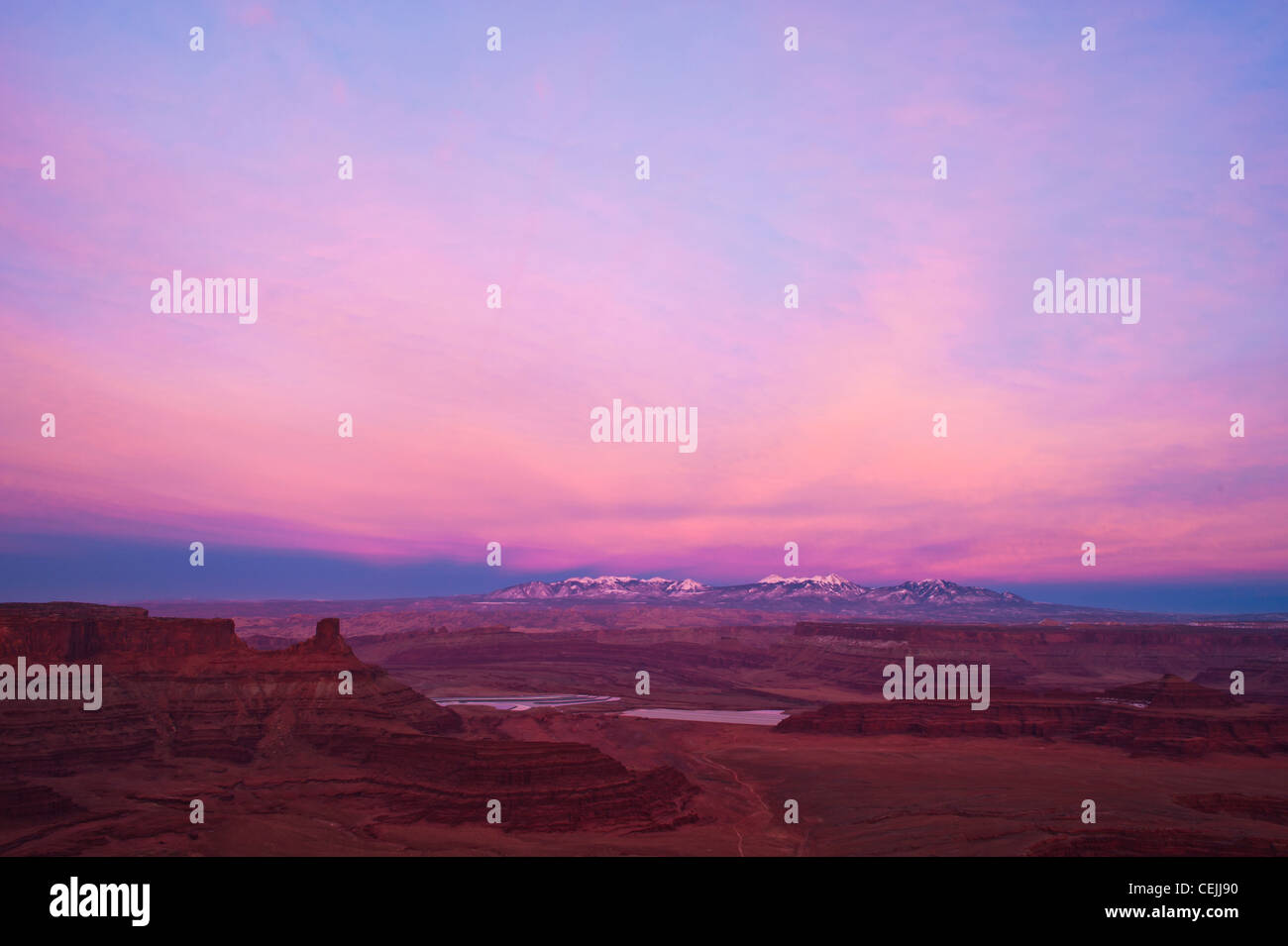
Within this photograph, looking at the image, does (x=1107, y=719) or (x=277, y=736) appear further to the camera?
(x=1107, y=719)

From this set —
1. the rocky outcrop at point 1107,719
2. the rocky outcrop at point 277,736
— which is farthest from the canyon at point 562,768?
the rocky outcrop at point 1107,719

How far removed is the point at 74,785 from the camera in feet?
182

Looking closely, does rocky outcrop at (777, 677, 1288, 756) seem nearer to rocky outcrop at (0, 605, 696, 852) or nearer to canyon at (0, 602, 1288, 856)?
canyon at (0, 602, 1288, 856)

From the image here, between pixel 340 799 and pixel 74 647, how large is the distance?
2899 centimetres

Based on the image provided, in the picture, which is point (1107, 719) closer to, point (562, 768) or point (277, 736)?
point (562, 768)

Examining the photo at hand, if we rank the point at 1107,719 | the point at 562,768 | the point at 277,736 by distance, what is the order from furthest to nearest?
the point at 1107,719
the point at 277,736
the point at 562,768

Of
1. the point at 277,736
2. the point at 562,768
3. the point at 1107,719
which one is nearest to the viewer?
the point at 562,768

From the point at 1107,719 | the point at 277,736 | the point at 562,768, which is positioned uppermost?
the point at 277,736

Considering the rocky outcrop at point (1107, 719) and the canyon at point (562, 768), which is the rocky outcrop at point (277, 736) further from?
the rocky outcrop at point (1107, 719)

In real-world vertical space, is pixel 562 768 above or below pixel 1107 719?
above

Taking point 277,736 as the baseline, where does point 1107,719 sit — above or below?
below

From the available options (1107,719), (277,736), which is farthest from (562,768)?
Result: (1107,719)

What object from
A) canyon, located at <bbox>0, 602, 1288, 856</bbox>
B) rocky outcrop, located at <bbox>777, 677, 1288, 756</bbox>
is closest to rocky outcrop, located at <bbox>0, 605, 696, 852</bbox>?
canyon, located at <bbox>0, 602, 1288, 856</bbox>
